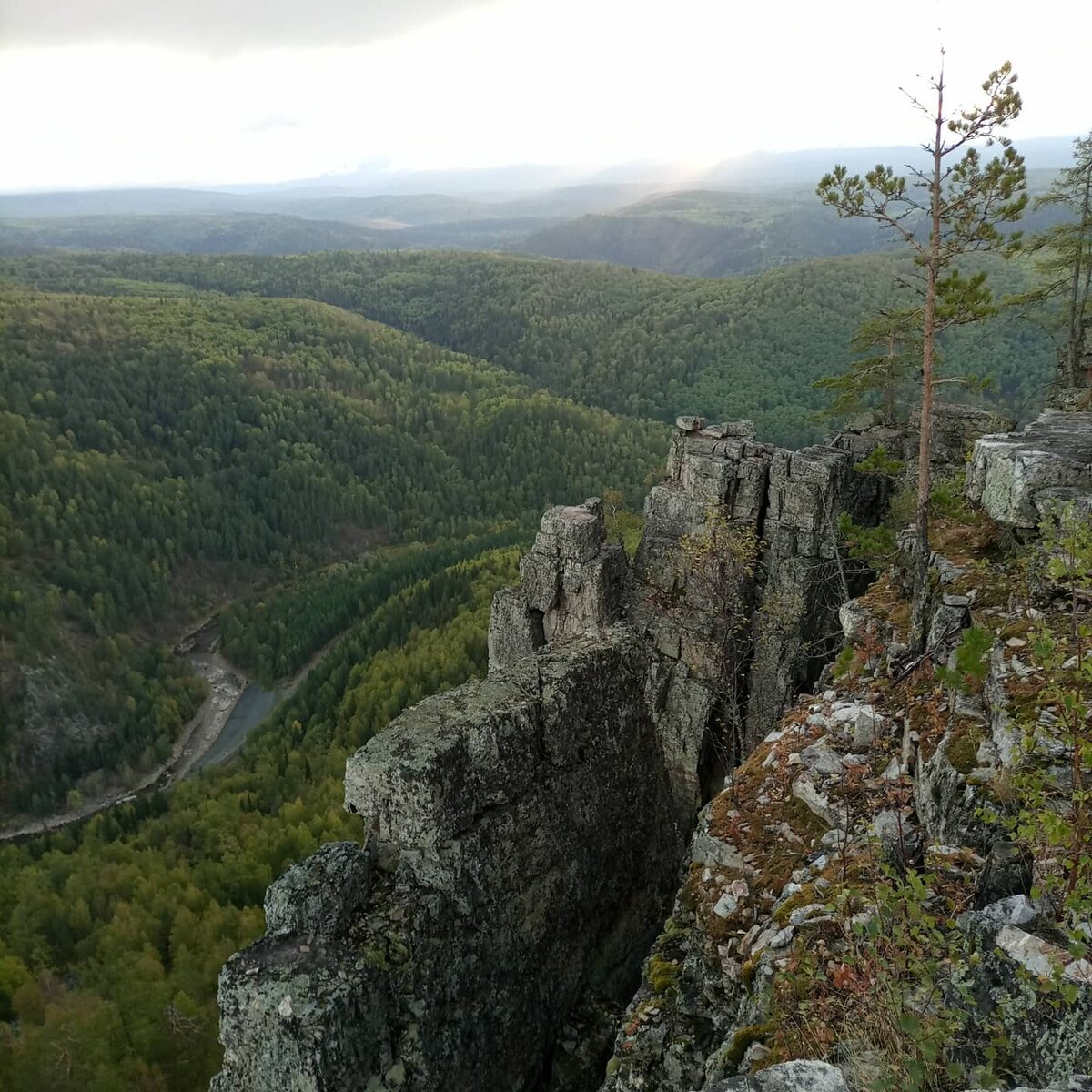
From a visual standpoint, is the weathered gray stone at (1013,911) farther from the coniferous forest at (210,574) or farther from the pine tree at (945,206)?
the coniferous forest at (210,574)

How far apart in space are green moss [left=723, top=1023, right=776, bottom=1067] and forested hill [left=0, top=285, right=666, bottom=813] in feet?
317

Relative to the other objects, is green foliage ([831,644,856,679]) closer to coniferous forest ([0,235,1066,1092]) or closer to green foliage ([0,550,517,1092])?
coniferous forest ([0,235,1066,1092])

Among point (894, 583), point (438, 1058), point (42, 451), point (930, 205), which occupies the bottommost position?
point (42, 451)

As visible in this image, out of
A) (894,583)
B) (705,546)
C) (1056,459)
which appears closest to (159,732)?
(705,546)

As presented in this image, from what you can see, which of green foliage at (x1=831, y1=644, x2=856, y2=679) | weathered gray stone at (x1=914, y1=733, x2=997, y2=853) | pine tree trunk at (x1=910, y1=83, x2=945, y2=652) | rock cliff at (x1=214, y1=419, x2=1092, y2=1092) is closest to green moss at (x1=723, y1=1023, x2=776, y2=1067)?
rock cliff at (x1=214, y1=419, x2=1092, y2=1092)

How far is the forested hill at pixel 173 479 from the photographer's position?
327 ft

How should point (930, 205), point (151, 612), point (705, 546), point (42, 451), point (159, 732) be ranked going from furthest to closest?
point (42, 451) < point (151, 612) < point (159, 732) < point (705, 546) < point (930, 205)

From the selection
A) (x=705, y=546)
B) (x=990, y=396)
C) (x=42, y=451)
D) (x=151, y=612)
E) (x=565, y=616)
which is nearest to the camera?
(x=705, y=546)

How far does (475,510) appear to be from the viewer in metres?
156

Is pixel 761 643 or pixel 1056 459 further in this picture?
pixel 761 643

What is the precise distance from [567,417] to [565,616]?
449ft

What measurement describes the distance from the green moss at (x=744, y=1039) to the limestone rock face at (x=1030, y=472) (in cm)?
899

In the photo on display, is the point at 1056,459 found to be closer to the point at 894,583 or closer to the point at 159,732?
the point at 894,583

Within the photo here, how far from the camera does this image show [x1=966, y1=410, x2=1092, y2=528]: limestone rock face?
13.2m
